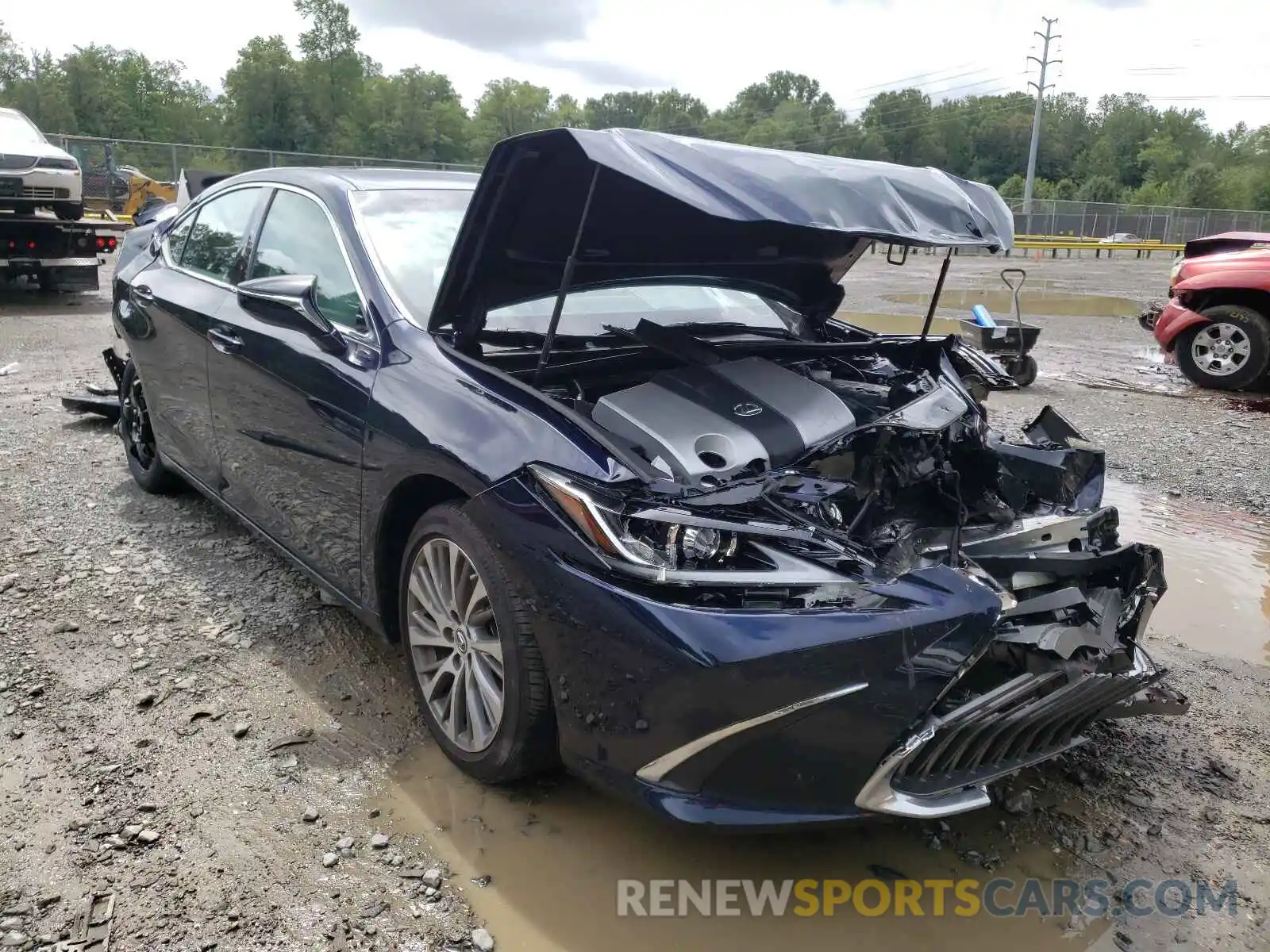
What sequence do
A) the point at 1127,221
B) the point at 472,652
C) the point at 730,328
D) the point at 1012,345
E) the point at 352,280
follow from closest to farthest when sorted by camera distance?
the point at 472,652
the point at 352,280
the point at 730,328
the point at 1012,345
the point at 1127,221

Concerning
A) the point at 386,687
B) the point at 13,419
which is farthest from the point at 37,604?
the point at 13,419

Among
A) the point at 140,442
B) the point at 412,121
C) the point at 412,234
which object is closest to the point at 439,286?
the point at 412,234

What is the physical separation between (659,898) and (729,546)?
910 millimetres

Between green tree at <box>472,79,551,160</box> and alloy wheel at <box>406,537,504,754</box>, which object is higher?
green tree at <box>472,79,551,160</box>

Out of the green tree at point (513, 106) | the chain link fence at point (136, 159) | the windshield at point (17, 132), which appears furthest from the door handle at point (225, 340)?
the green tree at point (513, 106)

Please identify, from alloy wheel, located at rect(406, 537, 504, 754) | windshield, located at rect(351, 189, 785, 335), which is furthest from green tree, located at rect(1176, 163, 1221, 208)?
alloy wheel, located at rect(406, 537, 504, 754)

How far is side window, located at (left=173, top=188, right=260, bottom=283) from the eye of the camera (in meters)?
4.05

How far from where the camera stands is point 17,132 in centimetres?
1294

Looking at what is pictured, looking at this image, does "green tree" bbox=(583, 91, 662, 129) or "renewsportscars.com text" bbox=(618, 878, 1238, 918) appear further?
"green tree" bbox=(583, 91, 662, 129)

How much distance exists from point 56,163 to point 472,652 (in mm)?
12456

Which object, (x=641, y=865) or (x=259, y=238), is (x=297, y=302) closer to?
(x=259, y=238)

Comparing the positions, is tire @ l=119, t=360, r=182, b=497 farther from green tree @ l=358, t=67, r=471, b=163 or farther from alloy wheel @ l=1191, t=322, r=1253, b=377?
green tree @ l=358, t=67, r=471, b=163

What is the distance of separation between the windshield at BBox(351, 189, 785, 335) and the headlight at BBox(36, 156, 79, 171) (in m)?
10.9

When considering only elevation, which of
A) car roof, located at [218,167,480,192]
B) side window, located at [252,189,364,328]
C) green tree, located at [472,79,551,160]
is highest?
green tree, located at [472,79,551,160]
